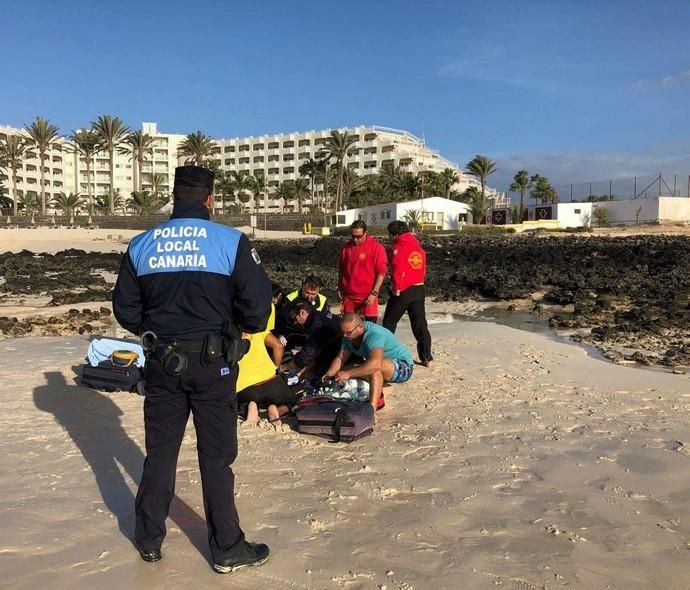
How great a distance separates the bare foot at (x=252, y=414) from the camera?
534cm

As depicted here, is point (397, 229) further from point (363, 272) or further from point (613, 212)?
point (613, 212)

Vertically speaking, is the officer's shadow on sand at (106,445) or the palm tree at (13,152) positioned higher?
the palm tree at (13,152)

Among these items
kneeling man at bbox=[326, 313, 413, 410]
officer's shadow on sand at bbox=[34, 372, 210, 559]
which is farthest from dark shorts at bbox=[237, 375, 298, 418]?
officer's shadow on sand at bbox=[34, 372, 210, 559]

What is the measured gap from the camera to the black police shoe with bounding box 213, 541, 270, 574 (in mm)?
2955

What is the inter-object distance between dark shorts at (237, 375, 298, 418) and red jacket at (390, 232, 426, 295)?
7.84ft

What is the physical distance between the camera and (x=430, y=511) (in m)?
3.68

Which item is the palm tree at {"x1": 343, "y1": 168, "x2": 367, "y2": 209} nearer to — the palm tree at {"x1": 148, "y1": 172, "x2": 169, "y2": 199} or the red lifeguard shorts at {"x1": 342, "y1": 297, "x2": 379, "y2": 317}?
the palm tree at {"x1": 148, "y1": 172, "x2": 169, "y2": 199}

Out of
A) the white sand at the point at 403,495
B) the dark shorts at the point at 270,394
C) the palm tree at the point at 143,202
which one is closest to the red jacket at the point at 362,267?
the white sand at the point at 403,495

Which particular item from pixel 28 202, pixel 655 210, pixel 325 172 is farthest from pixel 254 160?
pixel 655 210

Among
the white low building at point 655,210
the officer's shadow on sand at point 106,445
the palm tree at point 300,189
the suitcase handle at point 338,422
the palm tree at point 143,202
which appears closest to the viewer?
the officer's shadow on sand at point 106,445

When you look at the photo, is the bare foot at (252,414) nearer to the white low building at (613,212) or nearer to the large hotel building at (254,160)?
the white low building at (613,212)

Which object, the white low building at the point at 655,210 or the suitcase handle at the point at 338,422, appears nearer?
the suitcase handle at the point at 338,422

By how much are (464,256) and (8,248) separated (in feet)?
88.2

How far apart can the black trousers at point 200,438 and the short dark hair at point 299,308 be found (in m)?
3.38
